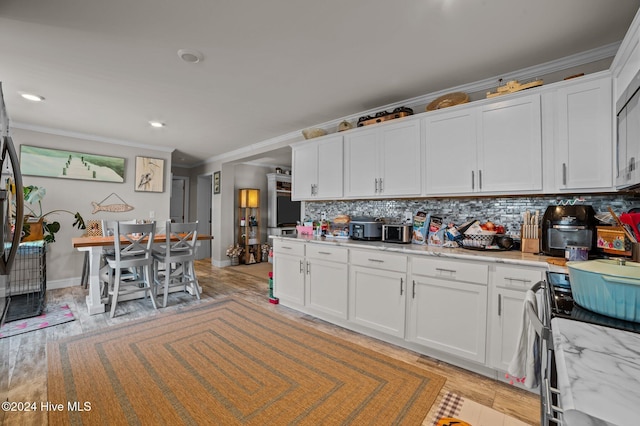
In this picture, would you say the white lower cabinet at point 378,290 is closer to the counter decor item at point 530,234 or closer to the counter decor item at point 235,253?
the counter decor item at point 530,234

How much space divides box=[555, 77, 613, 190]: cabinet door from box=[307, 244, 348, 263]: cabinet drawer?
1.86 metres

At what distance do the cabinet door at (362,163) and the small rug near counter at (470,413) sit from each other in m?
1.92

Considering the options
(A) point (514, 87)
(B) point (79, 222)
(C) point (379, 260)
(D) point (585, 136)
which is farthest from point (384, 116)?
(B) point (79, 222)

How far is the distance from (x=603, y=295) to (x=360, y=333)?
221cm

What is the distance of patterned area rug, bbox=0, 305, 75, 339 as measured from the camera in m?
2.76

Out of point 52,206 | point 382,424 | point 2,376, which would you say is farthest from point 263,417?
point 52,206

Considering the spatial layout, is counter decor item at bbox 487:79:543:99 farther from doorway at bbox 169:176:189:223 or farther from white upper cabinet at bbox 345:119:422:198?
doorway at bbox 169:176:189:223

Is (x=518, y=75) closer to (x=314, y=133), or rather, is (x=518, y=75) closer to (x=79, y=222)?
(x=314, y=133)

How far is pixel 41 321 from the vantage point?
3018 mm

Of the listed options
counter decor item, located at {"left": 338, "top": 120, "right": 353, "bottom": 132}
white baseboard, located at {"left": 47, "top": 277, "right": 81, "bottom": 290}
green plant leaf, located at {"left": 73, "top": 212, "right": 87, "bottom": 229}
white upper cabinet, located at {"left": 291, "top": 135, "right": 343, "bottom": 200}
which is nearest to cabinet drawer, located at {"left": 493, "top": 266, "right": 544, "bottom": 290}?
white upper cabinet, located at {"left": 291, "top": 135, "right": 343, "bottom": 200}

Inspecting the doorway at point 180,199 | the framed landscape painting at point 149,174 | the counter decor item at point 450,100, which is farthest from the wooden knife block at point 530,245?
the doorway at point 180,199

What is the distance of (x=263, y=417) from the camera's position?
1684mm

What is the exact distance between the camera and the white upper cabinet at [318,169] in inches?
134

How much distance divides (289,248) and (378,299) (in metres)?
1.31
